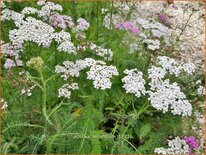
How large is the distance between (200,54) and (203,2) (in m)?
0.70

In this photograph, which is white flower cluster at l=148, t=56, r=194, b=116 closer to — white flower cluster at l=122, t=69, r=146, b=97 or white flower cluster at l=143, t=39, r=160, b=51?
white flower cluster at l=122, t=69, r=146, b=97

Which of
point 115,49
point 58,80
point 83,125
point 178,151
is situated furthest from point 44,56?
point 178,151

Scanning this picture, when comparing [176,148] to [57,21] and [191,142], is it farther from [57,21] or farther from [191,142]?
[57,21]

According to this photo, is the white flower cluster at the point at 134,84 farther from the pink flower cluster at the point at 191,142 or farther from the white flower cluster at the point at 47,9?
the white flower cluster at the point at 47,9

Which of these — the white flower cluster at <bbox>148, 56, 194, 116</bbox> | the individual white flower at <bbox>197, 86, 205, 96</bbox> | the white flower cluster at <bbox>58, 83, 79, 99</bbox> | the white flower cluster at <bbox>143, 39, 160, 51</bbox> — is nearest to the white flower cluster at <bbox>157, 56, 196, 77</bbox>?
the white flower cluster at <bbox>148, 56, 194, 116</bbox>

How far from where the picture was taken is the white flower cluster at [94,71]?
121 inches

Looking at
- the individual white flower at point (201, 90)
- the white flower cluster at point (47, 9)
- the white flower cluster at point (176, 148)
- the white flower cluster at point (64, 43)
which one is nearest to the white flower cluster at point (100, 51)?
the white flower cluster at point (64, 43)

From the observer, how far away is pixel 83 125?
2961 mm

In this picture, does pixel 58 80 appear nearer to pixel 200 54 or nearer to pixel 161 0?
pixel 200 54

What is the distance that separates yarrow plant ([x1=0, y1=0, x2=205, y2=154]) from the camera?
2.90 meters

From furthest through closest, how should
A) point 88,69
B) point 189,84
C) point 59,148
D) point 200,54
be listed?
point 200,54 < point 189,84 < point 88,69 < point 59,148

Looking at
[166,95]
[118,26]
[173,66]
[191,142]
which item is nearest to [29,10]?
[118,26]

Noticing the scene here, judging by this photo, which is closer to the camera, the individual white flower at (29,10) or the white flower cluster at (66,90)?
the white flower cluster at (66,90)

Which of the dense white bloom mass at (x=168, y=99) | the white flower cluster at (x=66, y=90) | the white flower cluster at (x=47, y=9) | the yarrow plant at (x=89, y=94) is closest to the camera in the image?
the yarrow plant at (x=89, y=94)
